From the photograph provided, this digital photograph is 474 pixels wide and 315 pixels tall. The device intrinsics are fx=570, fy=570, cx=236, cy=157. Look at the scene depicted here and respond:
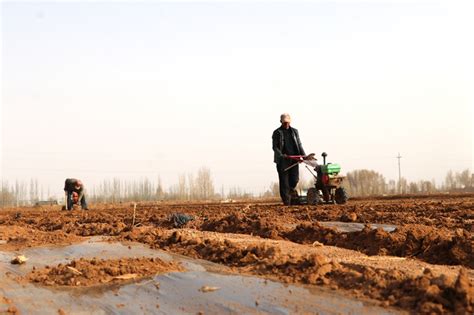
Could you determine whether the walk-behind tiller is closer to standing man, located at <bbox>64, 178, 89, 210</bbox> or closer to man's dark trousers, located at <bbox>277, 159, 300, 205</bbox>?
man's dark trousers, located at <bbox>277, 159, 300, 205</bbox>

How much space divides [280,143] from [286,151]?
352 millimetres

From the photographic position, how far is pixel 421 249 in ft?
19.1

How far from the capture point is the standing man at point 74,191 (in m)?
19.4

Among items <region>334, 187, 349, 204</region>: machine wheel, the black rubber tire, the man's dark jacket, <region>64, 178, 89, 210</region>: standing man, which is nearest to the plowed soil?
the man's dark jacket

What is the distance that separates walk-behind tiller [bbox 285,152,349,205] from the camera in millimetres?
12672

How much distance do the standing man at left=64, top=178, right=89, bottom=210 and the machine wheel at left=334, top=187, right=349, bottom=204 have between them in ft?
32.0

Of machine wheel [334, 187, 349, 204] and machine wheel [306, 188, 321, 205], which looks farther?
machine wheel [334, 187, 349, 204]

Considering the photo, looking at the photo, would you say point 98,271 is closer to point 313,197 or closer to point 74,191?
point 313,197

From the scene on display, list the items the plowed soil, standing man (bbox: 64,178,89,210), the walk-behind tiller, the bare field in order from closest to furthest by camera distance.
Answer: the bare field
the plowed soil
the walk-behind tiller
standing man (bbox: 64,178,89,210)

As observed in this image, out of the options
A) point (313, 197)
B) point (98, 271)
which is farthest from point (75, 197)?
point (98, 271)

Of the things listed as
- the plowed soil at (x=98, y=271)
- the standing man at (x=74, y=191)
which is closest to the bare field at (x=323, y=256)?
the plowed soil at (x=98, y=271)

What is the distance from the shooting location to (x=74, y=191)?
19719mm

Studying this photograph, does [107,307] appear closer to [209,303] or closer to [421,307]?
[209,303]

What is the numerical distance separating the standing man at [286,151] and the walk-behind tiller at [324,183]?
0.49 feet
